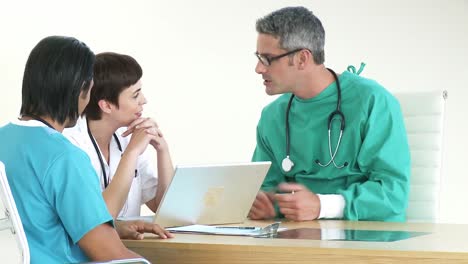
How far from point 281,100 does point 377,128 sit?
38 cm

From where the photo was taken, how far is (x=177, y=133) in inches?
182

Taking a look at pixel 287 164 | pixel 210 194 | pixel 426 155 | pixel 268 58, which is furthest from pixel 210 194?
pixel 426 155

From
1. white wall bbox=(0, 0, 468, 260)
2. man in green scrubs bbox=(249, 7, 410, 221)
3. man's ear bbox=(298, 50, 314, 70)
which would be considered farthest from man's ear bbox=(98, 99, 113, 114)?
white wall bbox=(0, 0, 468, 260)

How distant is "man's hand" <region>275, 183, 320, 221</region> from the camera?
8.04ft

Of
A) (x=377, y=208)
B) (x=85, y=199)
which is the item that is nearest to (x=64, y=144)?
(x=85, y=199)

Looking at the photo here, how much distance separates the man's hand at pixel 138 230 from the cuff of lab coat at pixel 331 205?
0.56m

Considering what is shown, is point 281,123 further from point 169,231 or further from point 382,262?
point 382,262

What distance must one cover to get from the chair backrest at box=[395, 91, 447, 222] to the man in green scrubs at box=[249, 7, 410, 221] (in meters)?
0.16

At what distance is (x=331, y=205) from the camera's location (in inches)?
98.4

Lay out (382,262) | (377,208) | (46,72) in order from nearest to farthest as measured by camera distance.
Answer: (382,262) < (46,72) < (377,208)

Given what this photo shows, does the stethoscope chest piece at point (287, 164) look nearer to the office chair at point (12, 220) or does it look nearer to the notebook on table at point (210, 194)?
the notebook on table at point (210, 194)

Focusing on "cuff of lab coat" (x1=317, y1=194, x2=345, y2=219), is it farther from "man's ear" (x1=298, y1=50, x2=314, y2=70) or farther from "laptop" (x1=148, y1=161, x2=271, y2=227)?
"man's ear" (x1=298, y1=50, x2=314, y2=70)

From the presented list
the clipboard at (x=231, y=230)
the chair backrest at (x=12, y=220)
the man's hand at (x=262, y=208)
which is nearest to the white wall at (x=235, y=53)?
the man's hand at (x=262, y=208)

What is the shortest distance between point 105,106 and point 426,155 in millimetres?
1030
